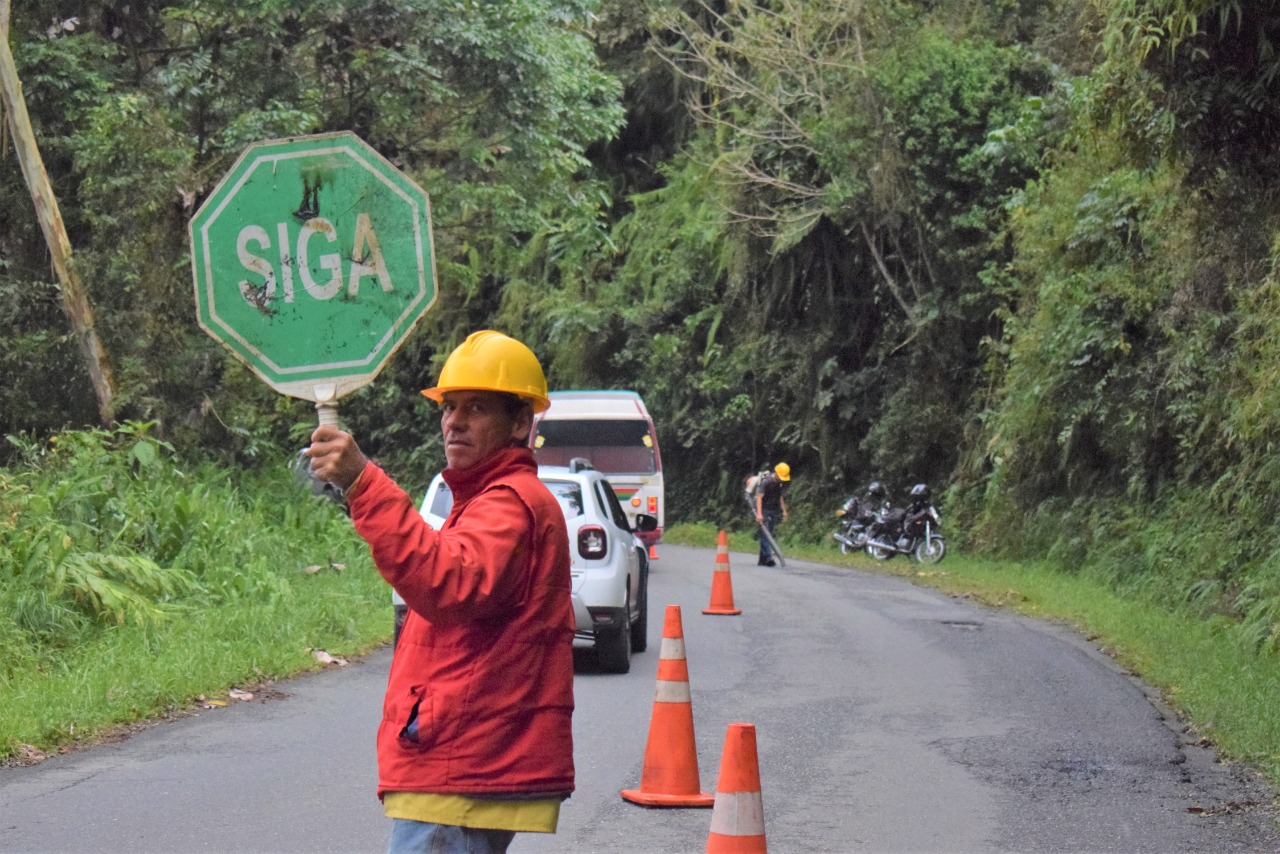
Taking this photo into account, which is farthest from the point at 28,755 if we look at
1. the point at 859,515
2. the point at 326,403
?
the point at 859,515

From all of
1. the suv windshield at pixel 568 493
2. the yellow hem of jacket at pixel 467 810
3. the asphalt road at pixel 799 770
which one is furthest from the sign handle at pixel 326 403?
the suv windshield at pixel 568 493

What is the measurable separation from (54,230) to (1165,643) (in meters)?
12.5

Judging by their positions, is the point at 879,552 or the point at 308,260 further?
the point at 879,552

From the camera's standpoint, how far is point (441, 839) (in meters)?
3.43

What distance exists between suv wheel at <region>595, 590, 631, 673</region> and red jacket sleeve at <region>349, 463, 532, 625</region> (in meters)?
8.78

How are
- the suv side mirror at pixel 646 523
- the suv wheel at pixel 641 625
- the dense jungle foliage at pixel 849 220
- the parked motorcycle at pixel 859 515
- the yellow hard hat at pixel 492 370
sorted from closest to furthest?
the yellow hard hat at pixel 492 370, the suv side mirror at pixel 646 523, the suv wheel at pixel 641 625, the dense jungle foliage at pixel 849 220, the parked motorcycle at pixel 859 515

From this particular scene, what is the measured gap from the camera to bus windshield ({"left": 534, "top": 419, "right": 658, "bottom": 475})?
1017 inches

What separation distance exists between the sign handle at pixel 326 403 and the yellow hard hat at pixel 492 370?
203 mm

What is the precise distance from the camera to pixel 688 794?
7555 millimetres

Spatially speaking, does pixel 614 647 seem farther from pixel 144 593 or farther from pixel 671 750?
pixel 671 750

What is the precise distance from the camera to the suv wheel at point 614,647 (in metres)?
12.2

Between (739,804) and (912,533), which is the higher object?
(739,804)

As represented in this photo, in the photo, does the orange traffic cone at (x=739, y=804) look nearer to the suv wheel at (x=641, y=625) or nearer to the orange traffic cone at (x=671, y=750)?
the orange traffic cone at (x=671, y=750)

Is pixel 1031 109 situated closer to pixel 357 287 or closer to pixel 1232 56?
pixel 1232 56
